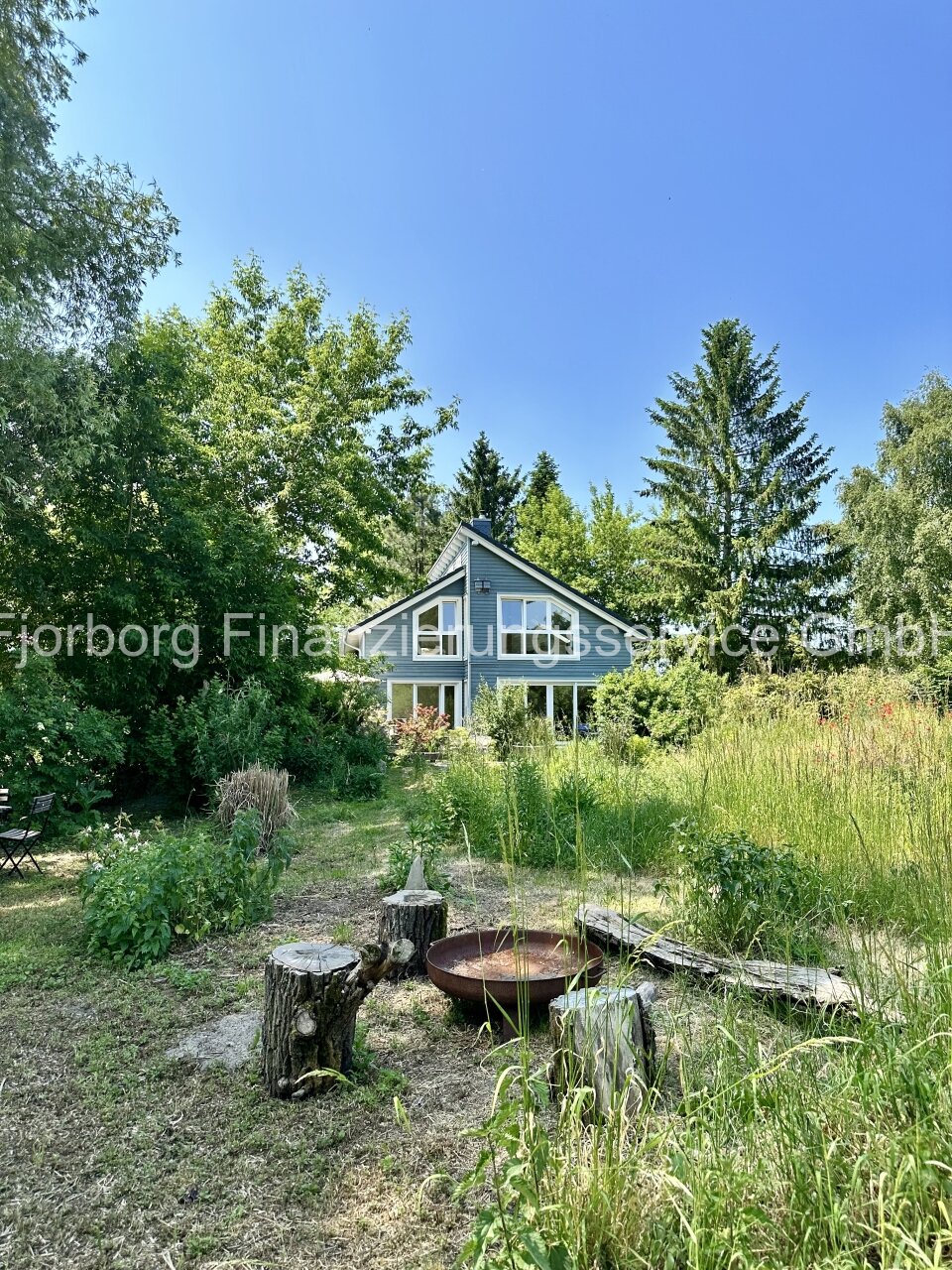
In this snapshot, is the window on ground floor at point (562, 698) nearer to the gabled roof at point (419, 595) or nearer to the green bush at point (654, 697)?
the gabled roof at point (419, 595)

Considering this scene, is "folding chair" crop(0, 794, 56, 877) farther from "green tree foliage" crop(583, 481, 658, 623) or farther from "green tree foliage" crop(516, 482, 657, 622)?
"green tree foliage" crop(583, 481, 658, 623)

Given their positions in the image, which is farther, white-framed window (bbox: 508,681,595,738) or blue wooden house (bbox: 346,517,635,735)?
white-framed window (bbox: 508,681,595,738)

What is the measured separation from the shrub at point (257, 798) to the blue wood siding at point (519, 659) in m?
12.0

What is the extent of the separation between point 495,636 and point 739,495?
10397mm

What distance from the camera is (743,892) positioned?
3.89m

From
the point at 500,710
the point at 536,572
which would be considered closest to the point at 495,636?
the point at 536,572

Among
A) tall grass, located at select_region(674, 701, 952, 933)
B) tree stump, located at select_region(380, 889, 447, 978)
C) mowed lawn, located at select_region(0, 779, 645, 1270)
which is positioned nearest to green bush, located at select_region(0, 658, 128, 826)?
mowed lawn, located at select_region(0, 779, 645, 1270)

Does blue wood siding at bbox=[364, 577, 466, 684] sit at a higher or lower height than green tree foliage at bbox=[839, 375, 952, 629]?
lower

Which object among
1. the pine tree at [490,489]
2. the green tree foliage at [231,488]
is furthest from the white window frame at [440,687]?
the pine tree at [490,489]

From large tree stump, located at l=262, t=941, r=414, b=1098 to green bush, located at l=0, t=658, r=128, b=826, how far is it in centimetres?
596

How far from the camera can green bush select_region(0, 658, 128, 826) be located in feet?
24.3

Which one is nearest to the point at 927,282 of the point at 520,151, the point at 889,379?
the point at 889,379

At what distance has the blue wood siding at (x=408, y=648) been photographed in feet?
66.0

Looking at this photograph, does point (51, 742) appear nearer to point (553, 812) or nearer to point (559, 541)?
point (553, 812)
